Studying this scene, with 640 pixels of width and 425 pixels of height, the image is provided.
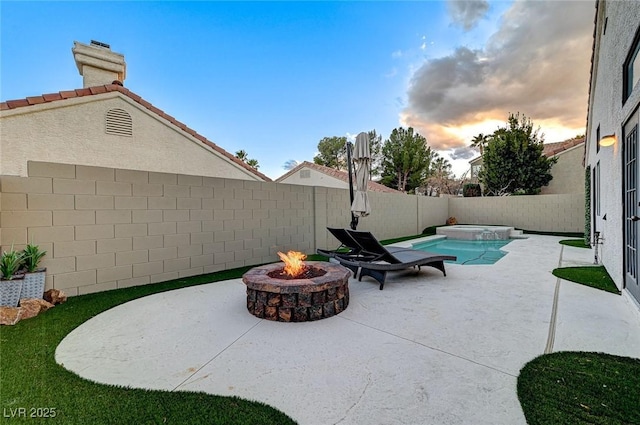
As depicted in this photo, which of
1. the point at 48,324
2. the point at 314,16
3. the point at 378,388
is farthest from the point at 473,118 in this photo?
the point at 48,324

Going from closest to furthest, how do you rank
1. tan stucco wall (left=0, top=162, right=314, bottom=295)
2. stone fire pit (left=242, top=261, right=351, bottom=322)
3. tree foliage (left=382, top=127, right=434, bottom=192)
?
stone fire pit (left=242, top=261, right=351, bottom=322), tan stucco wall (left=0, top=162, right=314, bottom=295), tree foliage (left=382, top=127, right=434, bottom=192)

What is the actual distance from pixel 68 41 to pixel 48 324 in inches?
410

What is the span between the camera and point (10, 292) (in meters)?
3.91

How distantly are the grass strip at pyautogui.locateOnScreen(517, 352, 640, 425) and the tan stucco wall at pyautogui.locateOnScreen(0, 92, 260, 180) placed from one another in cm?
1051

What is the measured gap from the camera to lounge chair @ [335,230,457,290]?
5.50 metres

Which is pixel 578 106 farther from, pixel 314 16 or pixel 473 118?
pixel 314 16

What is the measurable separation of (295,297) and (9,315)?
3.79m

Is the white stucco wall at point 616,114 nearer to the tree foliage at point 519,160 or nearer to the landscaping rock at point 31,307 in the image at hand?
the landscaping rock at point 31,307

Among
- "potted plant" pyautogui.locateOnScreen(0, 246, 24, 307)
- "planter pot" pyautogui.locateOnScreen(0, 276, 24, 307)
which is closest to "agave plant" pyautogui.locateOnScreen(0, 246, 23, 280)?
"potted plant" pyautogui.locateOnScreen(0, 246, 24, 307)

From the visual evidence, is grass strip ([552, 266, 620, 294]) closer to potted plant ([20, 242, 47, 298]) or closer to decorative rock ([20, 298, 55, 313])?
decorative rock ([20, 298, 55, 313])

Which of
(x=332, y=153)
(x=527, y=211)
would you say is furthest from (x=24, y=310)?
(x=332, y=153)

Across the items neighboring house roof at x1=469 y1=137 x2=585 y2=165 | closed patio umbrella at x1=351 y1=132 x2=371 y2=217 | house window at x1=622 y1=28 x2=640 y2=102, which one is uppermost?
neighboring house roof at x1=469 y1=137 x2=585 y2=165

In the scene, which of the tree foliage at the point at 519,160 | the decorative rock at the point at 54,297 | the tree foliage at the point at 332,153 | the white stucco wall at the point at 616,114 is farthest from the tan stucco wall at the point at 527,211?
the decorative rock at the point at 54,297

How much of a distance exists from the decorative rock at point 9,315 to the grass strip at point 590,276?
9.33m
